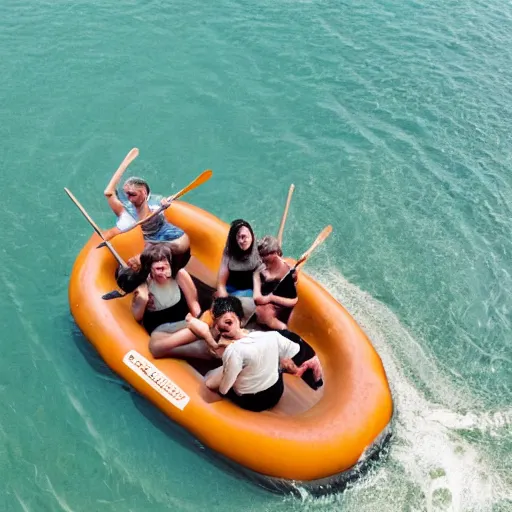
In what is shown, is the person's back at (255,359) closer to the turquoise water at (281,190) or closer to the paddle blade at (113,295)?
the turquoise water at (281,190)

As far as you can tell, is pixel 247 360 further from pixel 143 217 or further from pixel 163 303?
pixel 143 217

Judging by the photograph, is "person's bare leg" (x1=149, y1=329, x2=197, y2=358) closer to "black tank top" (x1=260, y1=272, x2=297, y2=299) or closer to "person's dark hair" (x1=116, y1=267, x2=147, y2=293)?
"person's dark hair" (x1=116, y1=267, x2=147, y2=293)

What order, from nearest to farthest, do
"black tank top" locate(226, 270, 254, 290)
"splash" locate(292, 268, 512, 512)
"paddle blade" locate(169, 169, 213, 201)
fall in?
"splash" locate(292, 268, 512, 512), "black tank top" locate(226, 270, 254, 290), "paddle blade" locate(169, 169, 213, 201)

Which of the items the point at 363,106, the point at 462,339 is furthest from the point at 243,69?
the point at 462,339

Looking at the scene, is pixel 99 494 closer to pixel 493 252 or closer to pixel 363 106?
pixel 493 252

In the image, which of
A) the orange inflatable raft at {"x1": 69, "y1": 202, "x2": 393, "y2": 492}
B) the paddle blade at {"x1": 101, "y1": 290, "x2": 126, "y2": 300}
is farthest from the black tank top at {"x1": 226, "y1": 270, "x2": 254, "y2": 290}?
the paddle blade at {"x1": 101, "y1": 290, "x2": 126, "y2": 300}

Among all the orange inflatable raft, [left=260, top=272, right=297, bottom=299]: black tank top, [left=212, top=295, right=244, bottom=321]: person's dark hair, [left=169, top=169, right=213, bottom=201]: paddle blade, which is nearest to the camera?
[left=212, top=295, right=244, bottom=321]: person's dark hair

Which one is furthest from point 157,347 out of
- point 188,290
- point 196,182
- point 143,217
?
point 196,182

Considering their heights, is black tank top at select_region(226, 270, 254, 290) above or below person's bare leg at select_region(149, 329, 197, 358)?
above
